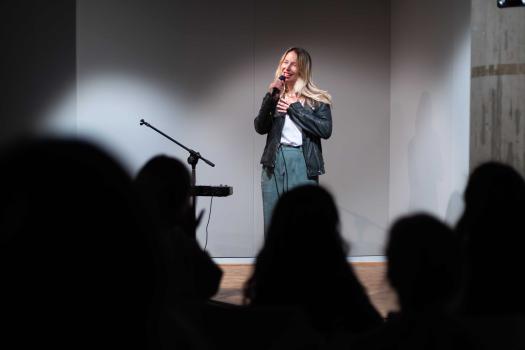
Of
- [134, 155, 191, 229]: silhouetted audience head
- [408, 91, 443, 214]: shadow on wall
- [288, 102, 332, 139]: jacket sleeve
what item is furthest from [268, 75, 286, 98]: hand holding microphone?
[134, 155, 191, 229]: silhouetted audience head

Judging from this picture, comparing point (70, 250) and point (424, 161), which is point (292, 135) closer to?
point (424, 161)

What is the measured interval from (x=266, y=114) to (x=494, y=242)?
9.56ft

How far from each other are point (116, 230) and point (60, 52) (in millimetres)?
5658

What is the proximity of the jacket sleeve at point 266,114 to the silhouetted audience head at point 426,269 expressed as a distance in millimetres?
3319

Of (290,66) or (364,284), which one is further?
(364,284)

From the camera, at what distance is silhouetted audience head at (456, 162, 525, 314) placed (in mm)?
1731

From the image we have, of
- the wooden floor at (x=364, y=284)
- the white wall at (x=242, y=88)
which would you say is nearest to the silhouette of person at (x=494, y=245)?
the wooden floor at (x=364, y=284)

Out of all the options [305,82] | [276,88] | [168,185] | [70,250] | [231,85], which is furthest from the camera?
[231,85]

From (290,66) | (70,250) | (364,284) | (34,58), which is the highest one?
(34,58)

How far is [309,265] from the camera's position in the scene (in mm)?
1693

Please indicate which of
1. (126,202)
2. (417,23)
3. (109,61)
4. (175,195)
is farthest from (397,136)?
(126,202)

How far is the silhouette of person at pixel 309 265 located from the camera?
1700 millimetres

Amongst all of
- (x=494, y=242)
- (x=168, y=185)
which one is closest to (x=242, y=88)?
(x=168, y=185)

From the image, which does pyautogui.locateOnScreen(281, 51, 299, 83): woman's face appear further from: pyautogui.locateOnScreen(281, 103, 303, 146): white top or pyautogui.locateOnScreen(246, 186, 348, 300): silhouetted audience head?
pyautogui.locateOnScreen(246, 186, 348, 300): silhouetted audience head
